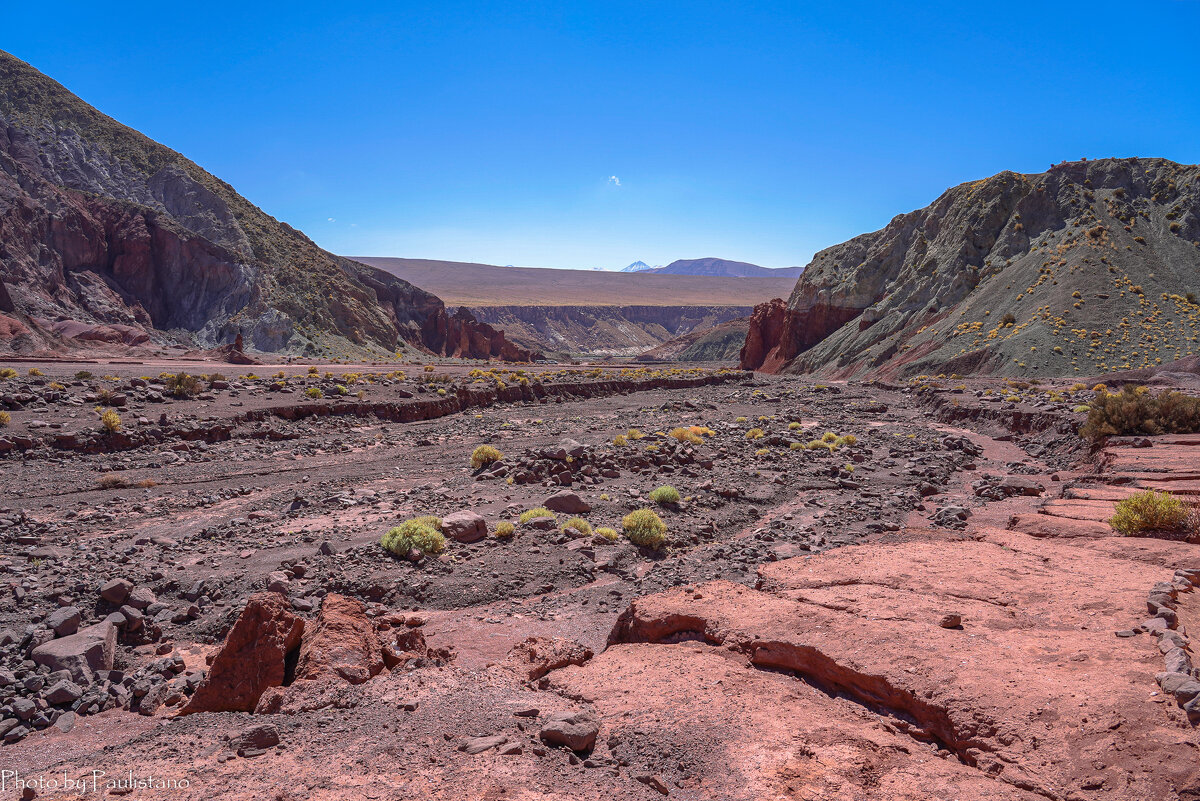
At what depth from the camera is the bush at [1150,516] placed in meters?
8.98

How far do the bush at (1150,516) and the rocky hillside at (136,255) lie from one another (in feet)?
167

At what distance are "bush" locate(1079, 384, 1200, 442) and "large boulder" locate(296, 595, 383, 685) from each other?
63.9ft

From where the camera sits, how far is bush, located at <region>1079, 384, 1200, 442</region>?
55.1 feet

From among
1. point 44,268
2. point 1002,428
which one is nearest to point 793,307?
point 1002,428

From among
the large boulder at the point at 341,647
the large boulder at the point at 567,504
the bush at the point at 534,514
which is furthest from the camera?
the large boulder at the point at 567,504

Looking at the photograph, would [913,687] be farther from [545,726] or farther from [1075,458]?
[1075,458]

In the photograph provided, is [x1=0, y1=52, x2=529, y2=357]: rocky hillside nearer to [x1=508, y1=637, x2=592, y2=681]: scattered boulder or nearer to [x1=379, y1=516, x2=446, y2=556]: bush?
[x1=379, y1=516, x2=446, y2=556]: bush

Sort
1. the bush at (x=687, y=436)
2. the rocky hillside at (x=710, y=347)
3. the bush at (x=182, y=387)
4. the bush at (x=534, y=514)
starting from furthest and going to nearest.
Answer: the rocky hillside at (x=710, y=347), the bush at (x=182, y=387), the bush at (x=687, y=436), the bush at (x=534, y=514)

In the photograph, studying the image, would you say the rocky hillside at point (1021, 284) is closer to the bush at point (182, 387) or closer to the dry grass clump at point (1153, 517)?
the dry grass clump at point (1153, 517)

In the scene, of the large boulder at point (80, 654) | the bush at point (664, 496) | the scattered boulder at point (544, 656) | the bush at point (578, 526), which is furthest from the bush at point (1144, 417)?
the large boulder at point (80, 654)

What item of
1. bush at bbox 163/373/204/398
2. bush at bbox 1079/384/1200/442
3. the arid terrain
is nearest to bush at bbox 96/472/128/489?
the arid terrain

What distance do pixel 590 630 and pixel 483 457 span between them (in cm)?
960

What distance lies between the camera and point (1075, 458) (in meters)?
17.6

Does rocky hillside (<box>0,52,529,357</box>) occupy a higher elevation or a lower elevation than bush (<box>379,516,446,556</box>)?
higher
